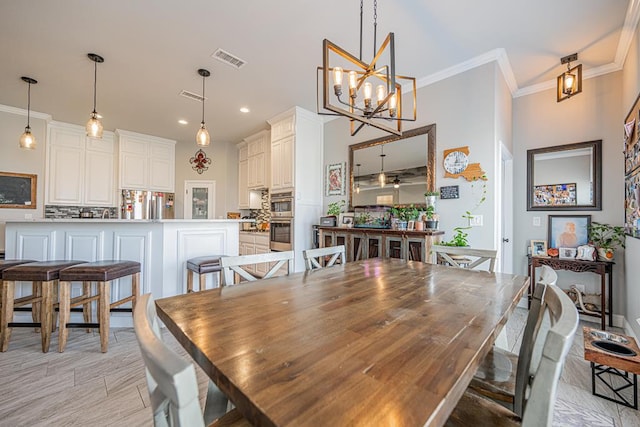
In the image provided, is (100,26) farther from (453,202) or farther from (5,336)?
(453,202)

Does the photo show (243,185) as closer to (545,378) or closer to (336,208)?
(336,208)

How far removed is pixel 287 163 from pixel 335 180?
0.88 meters

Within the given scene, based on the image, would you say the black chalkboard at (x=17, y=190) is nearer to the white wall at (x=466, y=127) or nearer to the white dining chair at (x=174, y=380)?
the white dining chair at (x=174, y=380)

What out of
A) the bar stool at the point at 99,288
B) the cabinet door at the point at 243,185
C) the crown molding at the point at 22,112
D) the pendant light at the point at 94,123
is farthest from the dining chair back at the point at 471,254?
the crown molding at the point at 22,112

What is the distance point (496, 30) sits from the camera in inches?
103

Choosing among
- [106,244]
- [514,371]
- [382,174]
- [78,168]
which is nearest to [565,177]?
[382,174]

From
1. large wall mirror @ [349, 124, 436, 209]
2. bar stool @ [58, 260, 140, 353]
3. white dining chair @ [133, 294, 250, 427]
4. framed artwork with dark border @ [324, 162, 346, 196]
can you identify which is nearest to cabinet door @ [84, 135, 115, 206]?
bar stool @ [58, 260, 140, 353]

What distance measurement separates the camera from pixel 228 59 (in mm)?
3143

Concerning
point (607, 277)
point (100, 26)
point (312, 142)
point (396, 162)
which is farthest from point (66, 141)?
point (607, 277)

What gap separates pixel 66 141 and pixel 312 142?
473cm

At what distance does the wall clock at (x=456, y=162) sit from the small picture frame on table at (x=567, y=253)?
59.4 inches

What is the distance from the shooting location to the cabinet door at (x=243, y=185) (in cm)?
624

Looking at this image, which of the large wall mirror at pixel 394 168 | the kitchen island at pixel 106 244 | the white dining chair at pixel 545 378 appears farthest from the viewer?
the large wall mirror at pixel 394 168

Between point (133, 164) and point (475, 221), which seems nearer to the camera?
point (475, 221)
